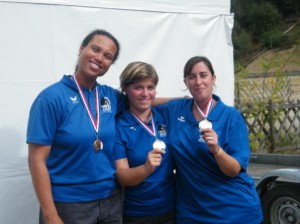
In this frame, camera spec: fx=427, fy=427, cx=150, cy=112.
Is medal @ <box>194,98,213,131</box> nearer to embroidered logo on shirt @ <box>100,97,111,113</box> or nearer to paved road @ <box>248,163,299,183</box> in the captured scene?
embroidered logo on shirt @ <box>100,97,111,113</box>

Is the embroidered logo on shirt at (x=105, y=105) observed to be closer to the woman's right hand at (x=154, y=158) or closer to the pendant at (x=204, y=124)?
the woman's right hand at (x=154, y=158)

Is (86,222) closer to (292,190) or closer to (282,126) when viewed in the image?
(292,190)

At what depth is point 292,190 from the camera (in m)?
3.97

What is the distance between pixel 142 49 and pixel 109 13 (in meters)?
0.43

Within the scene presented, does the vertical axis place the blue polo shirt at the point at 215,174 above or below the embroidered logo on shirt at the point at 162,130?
below

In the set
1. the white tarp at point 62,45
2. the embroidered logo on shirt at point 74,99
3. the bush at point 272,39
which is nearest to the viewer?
the embroidered logo on shirt at point 74,99

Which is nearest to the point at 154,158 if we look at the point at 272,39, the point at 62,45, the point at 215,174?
the point at 215,174

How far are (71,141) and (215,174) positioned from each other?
85cm

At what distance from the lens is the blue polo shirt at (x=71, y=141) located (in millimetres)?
2158

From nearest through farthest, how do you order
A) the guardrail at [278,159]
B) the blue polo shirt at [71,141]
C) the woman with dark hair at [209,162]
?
the blue polo shirt at [71,141] < the woman with dark hair at [209,162] < the guardrail at [278,159]

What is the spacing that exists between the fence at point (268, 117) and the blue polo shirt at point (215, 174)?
5845 millimetres

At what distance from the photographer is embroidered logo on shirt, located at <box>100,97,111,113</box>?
245 cm

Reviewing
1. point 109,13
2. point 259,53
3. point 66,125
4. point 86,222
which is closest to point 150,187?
point 86,222

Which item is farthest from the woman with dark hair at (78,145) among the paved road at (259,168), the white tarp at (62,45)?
the paved road at (259,168)
